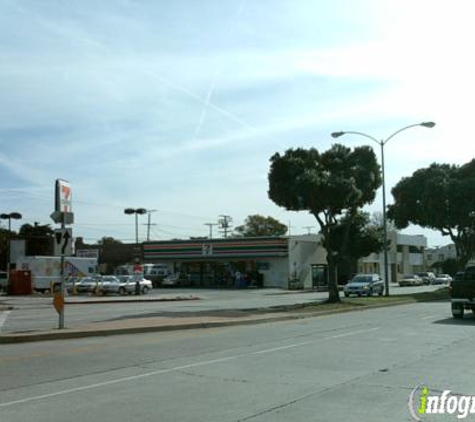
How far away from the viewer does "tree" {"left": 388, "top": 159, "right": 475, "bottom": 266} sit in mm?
47000

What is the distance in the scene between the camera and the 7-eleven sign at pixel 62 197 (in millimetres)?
19141

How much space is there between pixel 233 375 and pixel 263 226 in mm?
109059

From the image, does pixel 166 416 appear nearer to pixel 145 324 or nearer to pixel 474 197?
pixel 145 324

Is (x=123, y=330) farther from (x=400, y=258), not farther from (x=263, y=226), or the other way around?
(x=263, y=226)

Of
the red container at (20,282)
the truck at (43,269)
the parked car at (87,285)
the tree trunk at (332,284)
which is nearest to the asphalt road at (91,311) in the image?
the tree trunk at (332,284)

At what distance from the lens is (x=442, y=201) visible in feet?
157

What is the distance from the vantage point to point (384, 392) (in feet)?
30.5

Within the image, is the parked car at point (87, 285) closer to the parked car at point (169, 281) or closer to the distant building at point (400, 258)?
the parked car at point (169, 281)

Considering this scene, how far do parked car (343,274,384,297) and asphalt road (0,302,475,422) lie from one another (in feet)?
88.1

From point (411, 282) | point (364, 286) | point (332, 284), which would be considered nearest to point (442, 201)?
point (364, 286)

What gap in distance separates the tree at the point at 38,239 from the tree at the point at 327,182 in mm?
55573

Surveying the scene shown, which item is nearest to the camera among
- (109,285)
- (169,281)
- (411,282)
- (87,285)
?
(109,285)

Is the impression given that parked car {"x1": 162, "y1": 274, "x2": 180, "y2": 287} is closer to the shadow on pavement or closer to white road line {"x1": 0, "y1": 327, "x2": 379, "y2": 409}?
the shadow on pavement

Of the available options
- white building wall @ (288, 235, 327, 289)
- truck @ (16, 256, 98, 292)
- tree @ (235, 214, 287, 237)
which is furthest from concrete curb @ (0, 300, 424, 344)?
tree @ (235, 214, 287, 237)
